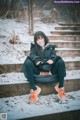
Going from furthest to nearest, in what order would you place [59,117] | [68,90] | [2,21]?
1. [68,90]
2. [2,21]
3. [59,117]

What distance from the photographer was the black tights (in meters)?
2.73

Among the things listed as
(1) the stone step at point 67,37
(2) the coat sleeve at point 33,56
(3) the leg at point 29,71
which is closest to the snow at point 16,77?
(3) the leg at point 29,71

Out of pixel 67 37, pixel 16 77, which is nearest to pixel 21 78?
pixel 16 77

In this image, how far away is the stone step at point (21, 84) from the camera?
275 cm

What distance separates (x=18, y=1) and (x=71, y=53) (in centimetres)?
88

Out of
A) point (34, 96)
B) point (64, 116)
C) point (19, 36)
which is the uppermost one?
point (19, 36)

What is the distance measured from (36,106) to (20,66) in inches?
20.6

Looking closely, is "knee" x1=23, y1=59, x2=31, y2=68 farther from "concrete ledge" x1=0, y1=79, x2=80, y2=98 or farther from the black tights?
"concrete ledge" x1=0, y1=79, x2=80, y2=98

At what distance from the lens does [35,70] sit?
2.80 metres

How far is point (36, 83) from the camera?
2828 mm

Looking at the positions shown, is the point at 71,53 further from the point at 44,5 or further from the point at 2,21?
the point at 2,21

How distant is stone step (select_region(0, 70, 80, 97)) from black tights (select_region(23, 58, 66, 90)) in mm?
99

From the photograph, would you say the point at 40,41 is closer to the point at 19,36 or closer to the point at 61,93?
the point at 19,36

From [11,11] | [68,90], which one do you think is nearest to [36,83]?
[68,90]
